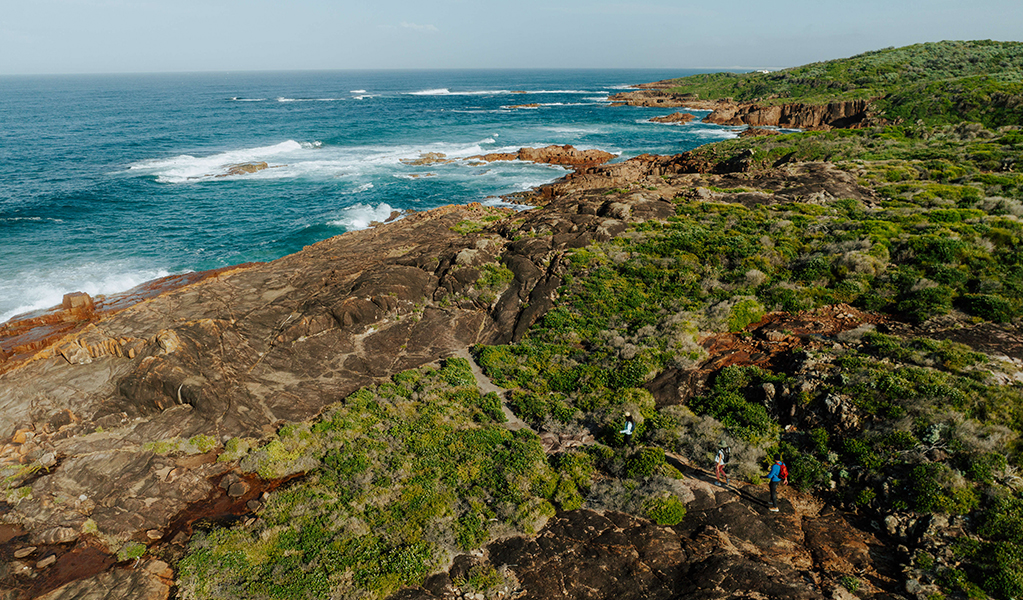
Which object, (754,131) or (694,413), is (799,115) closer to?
(754,131)

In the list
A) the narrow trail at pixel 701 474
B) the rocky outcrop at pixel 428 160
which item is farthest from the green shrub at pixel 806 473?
the rocky outcrop at pixel 428 160

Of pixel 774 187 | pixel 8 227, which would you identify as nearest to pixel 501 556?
pixel 774 187

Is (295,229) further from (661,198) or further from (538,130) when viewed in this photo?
(538,130)

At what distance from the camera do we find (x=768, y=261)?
26.8 metres

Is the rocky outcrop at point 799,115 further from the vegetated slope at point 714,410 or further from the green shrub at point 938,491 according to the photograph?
the green shrub at point 938,491

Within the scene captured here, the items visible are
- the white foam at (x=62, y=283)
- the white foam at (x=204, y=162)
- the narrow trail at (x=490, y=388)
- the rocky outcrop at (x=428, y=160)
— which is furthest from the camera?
the rocky outcrop at (x=428, y=160)

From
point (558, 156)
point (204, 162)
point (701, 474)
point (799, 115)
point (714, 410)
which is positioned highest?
point (799, 115)

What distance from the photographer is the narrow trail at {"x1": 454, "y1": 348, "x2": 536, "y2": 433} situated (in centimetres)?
1961

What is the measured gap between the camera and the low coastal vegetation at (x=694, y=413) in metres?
13.5

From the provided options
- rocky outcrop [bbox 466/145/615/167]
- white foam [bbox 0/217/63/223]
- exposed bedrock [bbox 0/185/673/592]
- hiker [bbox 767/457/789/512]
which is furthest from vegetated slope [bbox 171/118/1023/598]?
white foam [bbox 0/217/63/223]

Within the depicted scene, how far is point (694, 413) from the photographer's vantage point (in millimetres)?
18703

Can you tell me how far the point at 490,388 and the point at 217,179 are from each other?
65364 millimetres

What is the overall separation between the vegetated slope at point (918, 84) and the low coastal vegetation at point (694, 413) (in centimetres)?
4282

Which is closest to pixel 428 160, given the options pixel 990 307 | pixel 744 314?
pixel 744 314
